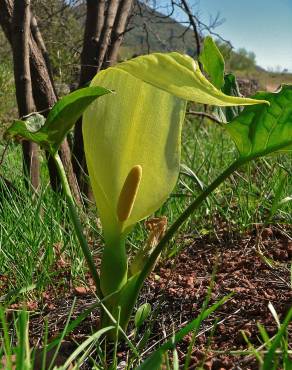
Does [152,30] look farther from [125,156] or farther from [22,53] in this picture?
[125,156]

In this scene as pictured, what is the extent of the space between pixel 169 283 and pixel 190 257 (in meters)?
0.17

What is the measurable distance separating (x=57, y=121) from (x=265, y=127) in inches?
11.1

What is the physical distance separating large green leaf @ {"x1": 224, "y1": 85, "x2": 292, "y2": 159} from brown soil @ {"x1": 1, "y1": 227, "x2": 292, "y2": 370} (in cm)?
16

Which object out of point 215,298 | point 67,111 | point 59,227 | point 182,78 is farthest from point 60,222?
point 182,78

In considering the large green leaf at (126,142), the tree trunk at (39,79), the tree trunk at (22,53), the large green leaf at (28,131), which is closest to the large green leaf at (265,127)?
the large green leaf at (126,142)

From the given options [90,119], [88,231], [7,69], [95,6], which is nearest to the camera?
[90,119]

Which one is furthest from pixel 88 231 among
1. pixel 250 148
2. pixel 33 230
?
pixel 250 148

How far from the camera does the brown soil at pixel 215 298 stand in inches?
33.8

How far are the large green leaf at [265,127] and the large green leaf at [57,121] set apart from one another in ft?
0.63

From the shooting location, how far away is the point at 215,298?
3.19 feet

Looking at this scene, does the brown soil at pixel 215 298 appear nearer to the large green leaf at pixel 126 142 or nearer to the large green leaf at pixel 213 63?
the large green leaf at pixel 126 142

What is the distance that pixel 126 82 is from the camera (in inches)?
34.6

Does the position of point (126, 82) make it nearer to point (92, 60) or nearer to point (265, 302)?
point (265, 302)

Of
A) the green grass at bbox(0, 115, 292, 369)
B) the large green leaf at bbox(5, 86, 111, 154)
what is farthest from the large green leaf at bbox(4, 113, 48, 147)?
the green grass at bbox(0, 115, 292, 369)
